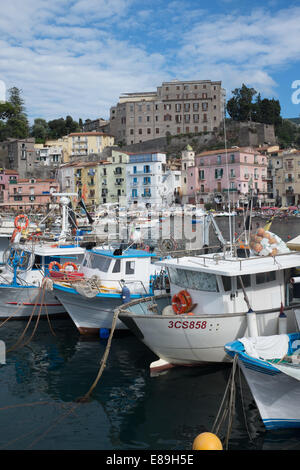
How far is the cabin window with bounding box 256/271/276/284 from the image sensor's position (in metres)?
12.9

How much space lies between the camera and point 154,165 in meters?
75.4

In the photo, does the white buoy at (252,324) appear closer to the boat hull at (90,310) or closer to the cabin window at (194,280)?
the cabin window at (194,280)

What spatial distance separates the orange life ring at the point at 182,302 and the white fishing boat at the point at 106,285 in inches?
112

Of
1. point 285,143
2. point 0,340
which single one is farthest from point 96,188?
point 0,340

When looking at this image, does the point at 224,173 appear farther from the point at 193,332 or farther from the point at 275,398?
the point at 275,398

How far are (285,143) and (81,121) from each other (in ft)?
184

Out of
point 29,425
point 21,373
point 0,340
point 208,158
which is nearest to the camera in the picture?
point 29,425

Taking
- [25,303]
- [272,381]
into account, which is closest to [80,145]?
[25,303]

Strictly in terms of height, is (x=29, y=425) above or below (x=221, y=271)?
below

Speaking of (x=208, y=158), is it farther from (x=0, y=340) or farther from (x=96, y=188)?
(x=0, y=340)

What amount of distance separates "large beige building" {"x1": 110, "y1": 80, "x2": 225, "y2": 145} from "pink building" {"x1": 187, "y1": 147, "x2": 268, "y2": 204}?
25139 millimetres

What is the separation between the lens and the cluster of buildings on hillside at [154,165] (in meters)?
76.0

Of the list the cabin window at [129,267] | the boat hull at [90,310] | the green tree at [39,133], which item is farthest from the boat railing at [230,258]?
the green tree at [39,133]
